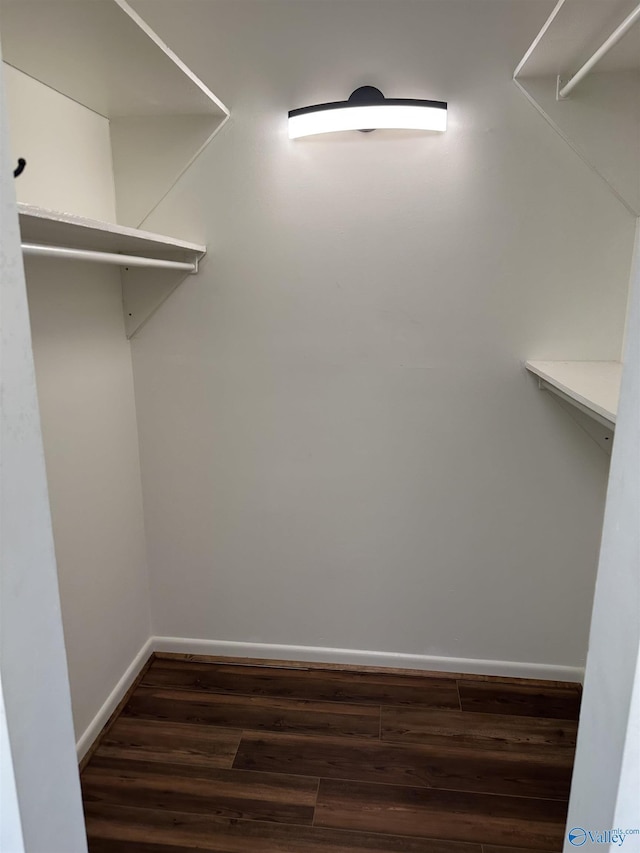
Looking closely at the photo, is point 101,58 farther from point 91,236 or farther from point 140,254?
point 140,254

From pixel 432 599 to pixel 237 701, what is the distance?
2.56 ft

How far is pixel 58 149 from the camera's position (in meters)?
1.74

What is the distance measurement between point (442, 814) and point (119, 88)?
7.22 ft

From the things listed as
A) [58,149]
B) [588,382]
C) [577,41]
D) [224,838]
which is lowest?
[224,838]

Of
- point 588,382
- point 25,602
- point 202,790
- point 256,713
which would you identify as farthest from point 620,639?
point 256,713

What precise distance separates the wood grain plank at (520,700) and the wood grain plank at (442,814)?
1.22 ft

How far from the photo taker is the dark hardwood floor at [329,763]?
1.66 metres

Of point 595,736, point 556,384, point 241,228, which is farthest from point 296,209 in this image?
point 595,736

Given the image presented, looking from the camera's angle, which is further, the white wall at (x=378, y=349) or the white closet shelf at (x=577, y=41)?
the white wall at (x=378, y=349)

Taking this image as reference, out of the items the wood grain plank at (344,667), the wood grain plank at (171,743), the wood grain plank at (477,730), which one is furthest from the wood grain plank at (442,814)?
the wood grain plank at (344,667)

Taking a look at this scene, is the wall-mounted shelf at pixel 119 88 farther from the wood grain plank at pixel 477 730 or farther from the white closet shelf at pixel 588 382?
the wood grain plank at pixel 477 730

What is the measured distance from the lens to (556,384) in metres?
1.67

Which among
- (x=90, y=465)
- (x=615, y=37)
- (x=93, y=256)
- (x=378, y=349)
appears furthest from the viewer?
(x=378, y=349)

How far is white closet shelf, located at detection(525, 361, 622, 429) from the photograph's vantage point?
1356 millimetres
